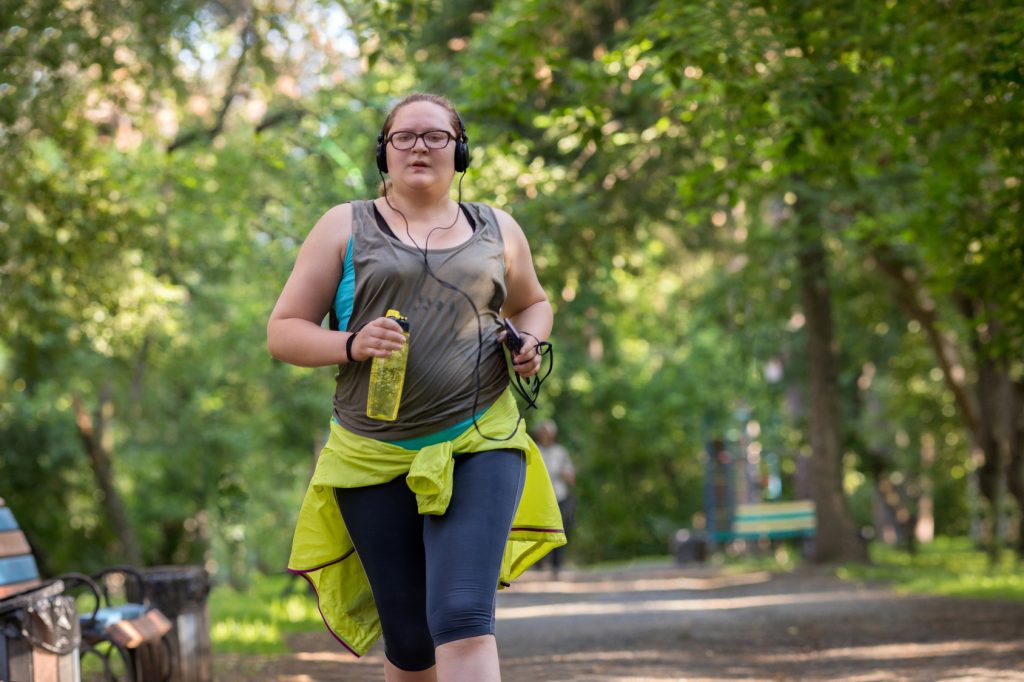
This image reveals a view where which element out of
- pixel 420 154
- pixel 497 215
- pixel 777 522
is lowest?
pixel 777 522

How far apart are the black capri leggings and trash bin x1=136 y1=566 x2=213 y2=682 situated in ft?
11.7

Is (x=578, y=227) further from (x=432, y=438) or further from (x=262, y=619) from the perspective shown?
(x=432, y=438)

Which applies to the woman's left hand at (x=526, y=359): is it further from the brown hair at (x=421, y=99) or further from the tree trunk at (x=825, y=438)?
the tree trunk at (x=825, y=438)

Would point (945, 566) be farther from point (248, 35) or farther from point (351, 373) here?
point (351, 373)

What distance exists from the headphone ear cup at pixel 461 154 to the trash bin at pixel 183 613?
381cm

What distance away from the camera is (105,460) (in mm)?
23312

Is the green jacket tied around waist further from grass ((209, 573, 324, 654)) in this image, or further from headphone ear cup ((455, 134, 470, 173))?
grass ((209, 573, 324, 654))

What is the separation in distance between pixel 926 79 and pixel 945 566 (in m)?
11.2

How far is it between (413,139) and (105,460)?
20276mm

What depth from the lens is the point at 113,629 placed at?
6.59 m

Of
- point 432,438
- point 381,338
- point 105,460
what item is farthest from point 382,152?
point 105,460

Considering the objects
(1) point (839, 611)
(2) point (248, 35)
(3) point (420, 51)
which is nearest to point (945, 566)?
(1) point (839, 611)

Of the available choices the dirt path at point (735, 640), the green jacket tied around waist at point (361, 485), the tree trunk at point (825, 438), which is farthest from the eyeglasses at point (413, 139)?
the tree trunk at point (825, 438)

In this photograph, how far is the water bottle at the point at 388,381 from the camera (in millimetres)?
3803
